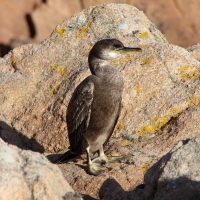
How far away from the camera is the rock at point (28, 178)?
4.91 metres

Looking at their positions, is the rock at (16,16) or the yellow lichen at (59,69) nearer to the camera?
the yellow lichen at (59,69)

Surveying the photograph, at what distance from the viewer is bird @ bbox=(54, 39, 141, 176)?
8.27 meters

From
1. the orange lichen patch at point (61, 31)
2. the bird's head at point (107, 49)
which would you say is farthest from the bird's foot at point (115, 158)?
the orange lichen patch at point (61, 31)

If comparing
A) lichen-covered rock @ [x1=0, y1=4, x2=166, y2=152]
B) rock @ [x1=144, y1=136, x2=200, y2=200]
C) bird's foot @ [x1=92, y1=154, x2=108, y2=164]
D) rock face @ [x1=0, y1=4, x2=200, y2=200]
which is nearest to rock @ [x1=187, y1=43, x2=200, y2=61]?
rock face @ [x1=0, y1=4, x2=200, y2=200]

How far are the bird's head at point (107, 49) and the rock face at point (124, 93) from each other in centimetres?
38

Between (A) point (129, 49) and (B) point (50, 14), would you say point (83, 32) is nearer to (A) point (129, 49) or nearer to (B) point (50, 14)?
(A) point (129, 49)

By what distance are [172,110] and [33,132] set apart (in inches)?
72.2

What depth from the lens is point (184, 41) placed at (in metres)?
19.1

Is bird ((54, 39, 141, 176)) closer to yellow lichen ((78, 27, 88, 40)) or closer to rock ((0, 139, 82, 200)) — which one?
yellow lichen ((78, 27, 88, 40))

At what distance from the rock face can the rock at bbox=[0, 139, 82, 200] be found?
5.95 ft

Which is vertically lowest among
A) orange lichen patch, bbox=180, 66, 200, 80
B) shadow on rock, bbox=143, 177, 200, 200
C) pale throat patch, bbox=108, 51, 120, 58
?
shadow on rock, bbox=143, 177, 200, 200

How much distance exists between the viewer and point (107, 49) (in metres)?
8.46

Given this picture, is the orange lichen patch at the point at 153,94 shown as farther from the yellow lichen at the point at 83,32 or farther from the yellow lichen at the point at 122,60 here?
the yellow lichen at the point at 83,32

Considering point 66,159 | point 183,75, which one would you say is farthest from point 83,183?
point 183,75
